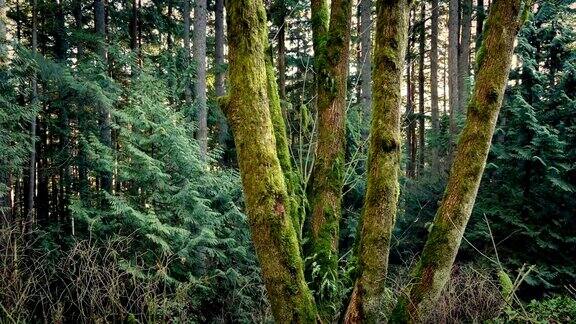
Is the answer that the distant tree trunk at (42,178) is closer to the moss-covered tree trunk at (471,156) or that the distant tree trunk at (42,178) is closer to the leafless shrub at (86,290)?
the leafless shrub at (86,290)

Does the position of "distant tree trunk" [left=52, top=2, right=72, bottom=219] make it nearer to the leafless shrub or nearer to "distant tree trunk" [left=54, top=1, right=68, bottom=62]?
"distant tree trunk" [left=54, top=1, right=68, bottom=62]

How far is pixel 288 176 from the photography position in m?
3.48

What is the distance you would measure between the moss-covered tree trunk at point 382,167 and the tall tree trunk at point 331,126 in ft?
1.69

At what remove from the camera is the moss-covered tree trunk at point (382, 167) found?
306cm

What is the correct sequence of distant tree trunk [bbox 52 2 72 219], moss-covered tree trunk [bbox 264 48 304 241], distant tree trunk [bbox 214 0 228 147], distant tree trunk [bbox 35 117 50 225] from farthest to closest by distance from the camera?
distant tree trunk [bbox 35 117 50 225]
distant tree trunk [bbox 214 0 228 147]
distant tree trunk [bbox 52 2 72 219]
moss-covered tree trunk [bbox 264 48 304 241]

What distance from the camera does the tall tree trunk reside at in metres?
3.63

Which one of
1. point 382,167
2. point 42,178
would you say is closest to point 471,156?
point 382,167

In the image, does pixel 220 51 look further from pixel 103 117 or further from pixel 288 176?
pixel 288 176

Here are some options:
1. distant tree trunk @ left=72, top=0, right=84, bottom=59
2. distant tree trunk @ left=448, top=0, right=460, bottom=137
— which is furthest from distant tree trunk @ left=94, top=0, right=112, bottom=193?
distant tree trunk @ left=448, top=0, right=460, bottom=137

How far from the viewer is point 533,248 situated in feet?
26.5

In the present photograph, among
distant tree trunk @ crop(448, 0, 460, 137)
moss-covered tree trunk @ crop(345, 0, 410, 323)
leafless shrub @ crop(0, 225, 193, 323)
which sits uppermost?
distant tree trunk @ crop(448, 0, 460, 137)

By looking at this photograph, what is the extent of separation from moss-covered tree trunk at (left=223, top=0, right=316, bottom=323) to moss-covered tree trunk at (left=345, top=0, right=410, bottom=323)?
568 millimetres

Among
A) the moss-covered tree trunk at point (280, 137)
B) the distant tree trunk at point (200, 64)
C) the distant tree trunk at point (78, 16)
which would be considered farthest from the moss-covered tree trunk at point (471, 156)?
the distant tree trunk at point (78, 16)

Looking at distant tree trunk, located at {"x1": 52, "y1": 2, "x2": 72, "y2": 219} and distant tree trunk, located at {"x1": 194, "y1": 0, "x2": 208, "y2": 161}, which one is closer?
distant tree trunk, located at {"x1": 194, "y1": 0, "x2": 208, "y2": 161}
